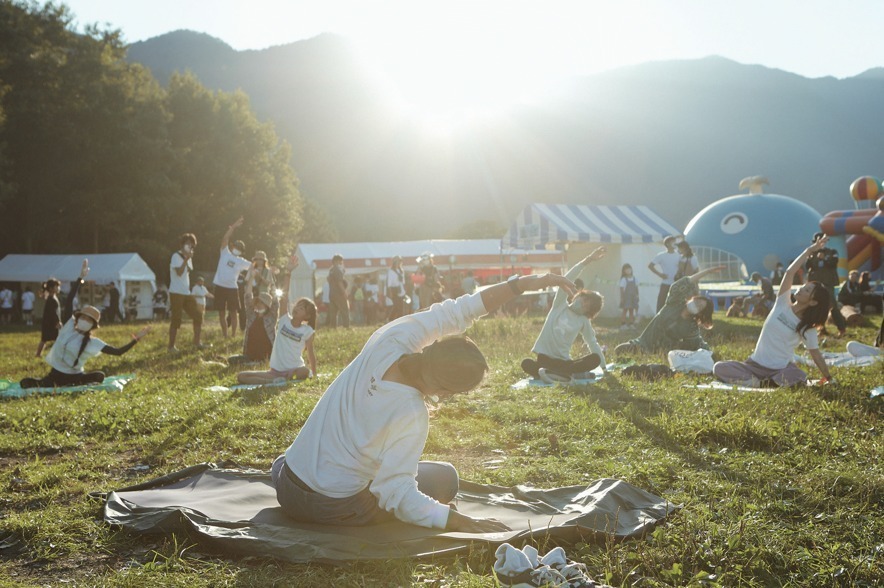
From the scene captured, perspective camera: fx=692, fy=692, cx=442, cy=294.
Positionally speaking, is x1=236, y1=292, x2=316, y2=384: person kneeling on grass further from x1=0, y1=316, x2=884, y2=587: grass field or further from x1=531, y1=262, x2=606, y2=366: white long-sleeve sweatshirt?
x1=531, y1=262, x2=606, y2=366: white long-sleeve sweatshirt

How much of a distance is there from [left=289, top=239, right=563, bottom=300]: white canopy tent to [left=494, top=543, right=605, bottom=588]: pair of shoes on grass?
951 inches

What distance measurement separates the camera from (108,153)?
32594 millimetres

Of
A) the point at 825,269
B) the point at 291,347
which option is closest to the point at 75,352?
the point at 291,347

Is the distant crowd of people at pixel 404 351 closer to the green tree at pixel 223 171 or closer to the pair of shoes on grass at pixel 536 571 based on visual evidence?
the pair of shoes on grass at pixel 536 571

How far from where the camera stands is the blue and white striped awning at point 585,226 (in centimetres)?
2080

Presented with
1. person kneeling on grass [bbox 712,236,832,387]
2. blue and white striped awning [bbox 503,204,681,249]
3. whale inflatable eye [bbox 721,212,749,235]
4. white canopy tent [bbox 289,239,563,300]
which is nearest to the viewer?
person kneeling on grass [bbox 712,236,832,387]

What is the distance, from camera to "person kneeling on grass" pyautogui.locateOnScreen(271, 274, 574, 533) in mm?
3037

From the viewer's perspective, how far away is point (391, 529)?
3.62 meters

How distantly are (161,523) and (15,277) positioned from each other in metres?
29.0

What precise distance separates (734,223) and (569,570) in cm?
3900

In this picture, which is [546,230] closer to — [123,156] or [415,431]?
[415,431]

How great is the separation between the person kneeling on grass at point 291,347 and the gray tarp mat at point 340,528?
14.3ft

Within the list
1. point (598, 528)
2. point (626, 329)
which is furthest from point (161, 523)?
point (626, 329)

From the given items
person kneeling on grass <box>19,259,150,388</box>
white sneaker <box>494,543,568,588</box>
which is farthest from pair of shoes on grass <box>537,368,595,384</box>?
white sneaker <box>494,543,568,588</box>
